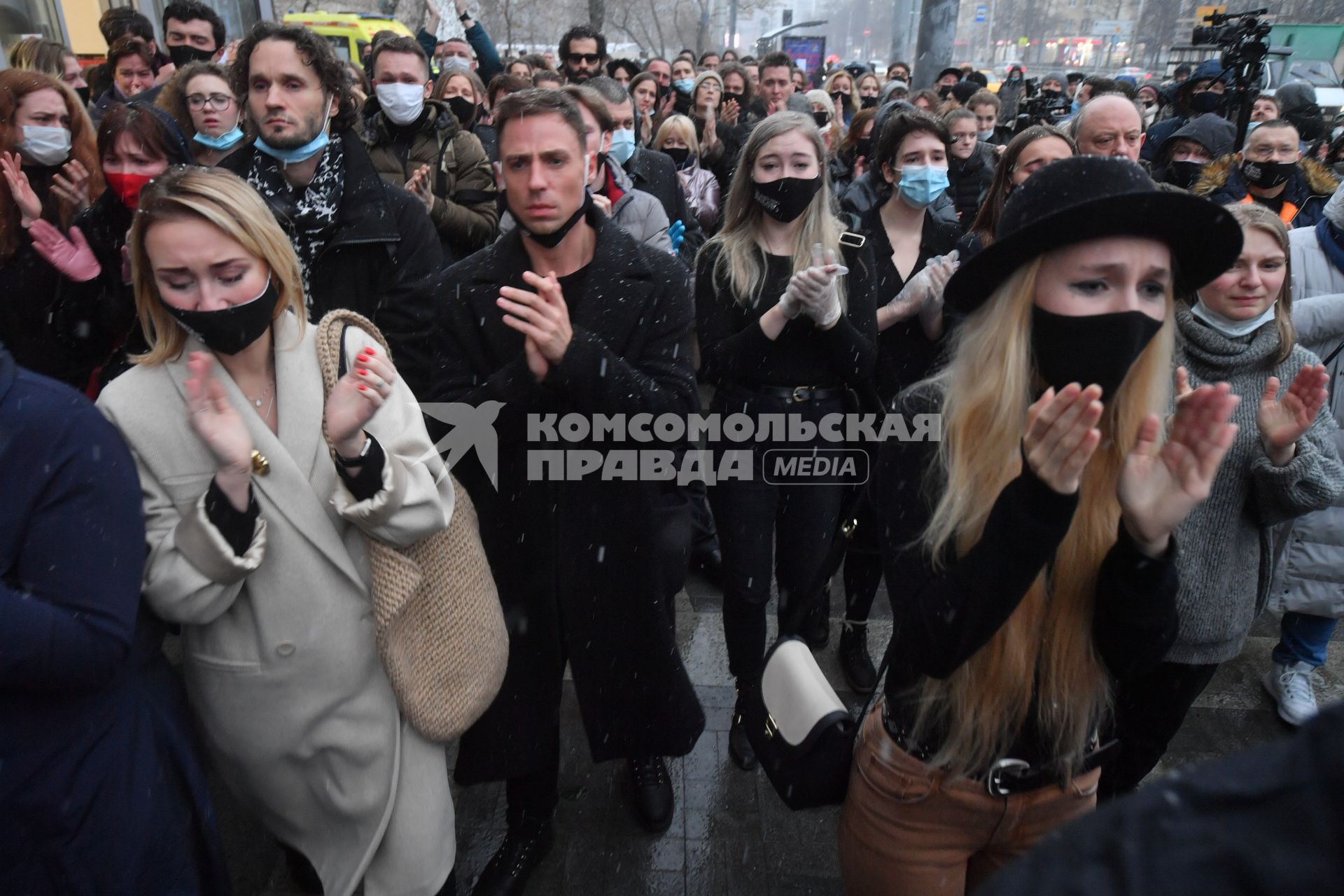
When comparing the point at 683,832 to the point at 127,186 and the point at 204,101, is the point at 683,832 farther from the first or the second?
the point at 204,101

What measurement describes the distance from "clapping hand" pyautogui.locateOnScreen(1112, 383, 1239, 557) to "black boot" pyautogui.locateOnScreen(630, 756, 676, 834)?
1863 mm

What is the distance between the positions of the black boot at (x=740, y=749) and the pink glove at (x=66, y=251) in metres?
2.91

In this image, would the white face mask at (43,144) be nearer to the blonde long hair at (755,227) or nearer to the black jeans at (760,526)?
the blonde long hair at (755,227)

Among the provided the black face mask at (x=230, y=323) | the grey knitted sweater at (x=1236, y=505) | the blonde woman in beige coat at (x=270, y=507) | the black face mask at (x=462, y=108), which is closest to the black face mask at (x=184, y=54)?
the black face mask at (x=462, y=108)

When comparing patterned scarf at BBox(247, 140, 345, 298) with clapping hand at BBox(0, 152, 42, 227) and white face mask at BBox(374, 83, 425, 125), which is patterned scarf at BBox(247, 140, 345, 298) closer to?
clapping hand at BBox(0, 152, 42, 227)

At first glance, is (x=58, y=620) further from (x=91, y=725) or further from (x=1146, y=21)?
(x=1146, y=21)

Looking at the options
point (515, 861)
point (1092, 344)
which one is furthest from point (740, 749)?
point (1092, 344)

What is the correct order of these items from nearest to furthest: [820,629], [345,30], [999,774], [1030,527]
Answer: [1030,527]
[999,774]
[820,629]
[345,30]

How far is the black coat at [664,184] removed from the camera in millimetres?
5039

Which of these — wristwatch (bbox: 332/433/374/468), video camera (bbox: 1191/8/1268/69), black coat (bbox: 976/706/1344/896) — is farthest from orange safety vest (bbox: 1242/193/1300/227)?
black coat (bbox: 976/706/1344/896)

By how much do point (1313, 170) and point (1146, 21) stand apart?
6678 centimetres

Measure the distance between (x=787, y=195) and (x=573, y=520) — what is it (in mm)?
1502

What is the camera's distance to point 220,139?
4102 mm

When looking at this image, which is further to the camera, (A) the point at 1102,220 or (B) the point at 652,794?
(B) the point at 652,794
